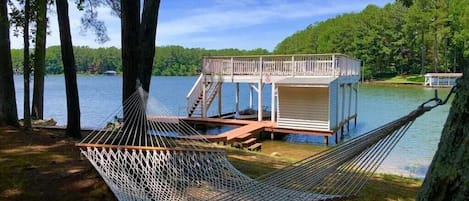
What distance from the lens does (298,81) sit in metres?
13.4

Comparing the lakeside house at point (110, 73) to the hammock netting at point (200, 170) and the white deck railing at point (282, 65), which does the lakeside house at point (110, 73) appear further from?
the hammock netting at point (200, 170)

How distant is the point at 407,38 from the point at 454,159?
56.7 m

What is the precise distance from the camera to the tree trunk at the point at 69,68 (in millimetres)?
6406

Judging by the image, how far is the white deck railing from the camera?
1362cm

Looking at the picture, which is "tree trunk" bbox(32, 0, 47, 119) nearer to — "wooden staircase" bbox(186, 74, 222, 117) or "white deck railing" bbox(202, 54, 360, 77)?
"wooden staircase" bbox(186, 74, 222, 117)

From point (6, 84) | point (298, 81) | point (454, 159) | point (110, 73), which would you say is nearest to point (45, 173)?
point (6, 84)

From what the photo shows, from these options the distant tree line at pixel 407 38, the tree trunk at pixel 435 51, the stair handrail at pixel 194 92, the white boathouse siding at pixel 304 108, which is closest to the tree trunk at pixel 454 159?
the white boathouse siding at pixel 304 108

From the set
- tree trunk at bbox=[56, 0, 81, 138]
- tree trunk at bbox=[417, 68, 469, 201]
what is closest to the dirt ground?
tree trunk at bbox=[56, 0, 81, 138]

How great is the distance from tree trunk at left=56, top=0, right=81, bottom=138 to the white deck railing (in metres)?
8.64

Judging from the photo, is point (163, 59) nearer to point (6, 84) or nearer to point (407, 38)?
point (407, 38)

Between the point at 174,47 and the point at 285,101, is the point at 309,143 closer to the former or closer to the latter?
the point at 285,101

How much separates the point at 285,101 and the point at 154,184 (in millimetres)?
10532

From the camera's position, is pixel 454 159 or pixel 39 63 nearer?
pixel 454 159

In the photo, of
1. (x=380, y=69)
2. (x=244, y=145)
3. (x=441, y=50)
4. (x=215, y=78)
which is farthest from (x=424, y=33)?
(x=244, y=145)
